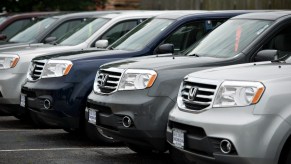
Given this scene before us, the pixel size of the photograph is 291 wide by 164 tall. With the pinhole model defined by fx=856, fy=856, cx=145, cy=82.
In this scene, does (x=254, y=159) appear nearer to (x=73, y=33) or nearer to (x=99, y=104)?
(x=99, y=104)

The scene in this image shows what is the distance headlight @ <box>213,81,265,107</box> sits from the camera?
6887 millimetres

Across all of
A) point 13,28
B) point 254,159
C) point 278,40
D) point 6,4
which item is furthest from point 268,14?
point 6,4

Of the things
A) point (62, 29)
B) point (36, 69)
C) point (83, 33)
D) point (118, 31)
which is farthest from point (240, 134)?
point (62, 29)

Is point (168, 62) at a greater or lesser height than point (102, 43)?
greater

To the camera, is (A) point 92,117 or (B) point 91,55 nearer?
(A) point 92,117

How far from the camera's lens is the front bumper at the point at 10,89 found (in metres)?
12.7

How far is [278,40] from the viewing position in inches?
369

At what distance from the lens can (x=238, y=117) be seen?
6.90m

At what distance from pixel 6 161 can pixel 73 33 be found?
498 cm

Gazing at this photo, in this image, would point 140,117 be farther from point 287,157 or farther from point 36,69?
point 36,69

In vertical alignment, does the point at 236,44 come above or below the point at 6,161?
above

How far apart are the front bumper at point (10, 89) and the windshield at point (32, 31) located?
127 inches

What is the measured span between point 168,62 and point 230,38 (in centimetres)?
97

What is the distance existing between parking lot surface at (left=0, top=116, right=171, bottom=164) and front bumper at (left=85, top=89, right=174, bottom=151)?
708 mm
